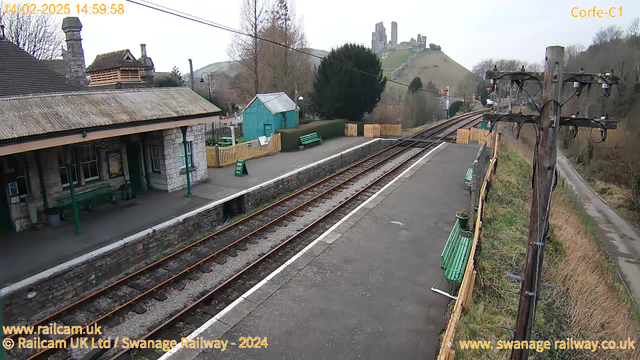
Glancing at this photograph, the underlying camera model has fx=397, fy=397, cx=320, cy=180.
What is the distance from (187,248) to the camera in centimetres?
1093

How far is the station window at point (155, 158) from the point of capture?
47.6 ft

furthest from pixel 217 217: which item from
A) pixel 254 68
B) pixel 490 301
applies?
pixel 254 68

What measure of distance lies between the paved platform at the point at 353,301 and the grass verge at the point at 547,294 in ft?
2.56

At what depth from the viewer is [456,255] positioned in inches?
319

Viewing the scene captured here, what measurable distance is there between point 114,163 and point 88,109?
2685 millimetres

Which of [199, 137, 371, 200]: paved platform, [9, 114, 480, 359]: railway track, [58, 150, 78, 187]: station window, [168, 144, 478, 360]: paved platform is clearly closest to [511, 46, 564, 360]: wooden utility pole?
[168, 144, 478, 360]: paved platform

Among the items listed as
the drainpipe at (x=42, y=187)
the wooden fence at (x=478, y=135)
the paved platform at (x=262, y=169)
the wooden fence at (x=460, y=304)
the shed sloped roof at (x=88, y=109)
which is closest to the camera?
the wooden fence at (x=460, y=304)

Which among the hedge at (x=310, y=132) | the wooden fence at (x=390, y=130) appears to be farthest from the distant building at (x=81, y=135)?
the wooden fence at (x=390, y=130)

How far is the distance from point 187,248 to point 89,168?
4849mm

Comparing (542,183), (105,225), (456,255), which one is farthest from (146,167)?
(542,183)

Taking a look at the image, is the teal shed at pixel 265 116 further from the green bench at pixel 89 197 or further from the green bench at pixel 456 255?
the green bench at pixel 456 255

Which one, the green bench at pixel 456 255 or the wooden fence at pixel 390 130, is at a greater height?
the wooden fence at pixel 390 130

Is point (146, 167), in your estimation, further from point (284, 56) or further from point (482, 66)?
point (482, 66)

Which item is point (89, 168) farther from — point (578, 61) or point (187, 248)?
point (578, 61)
